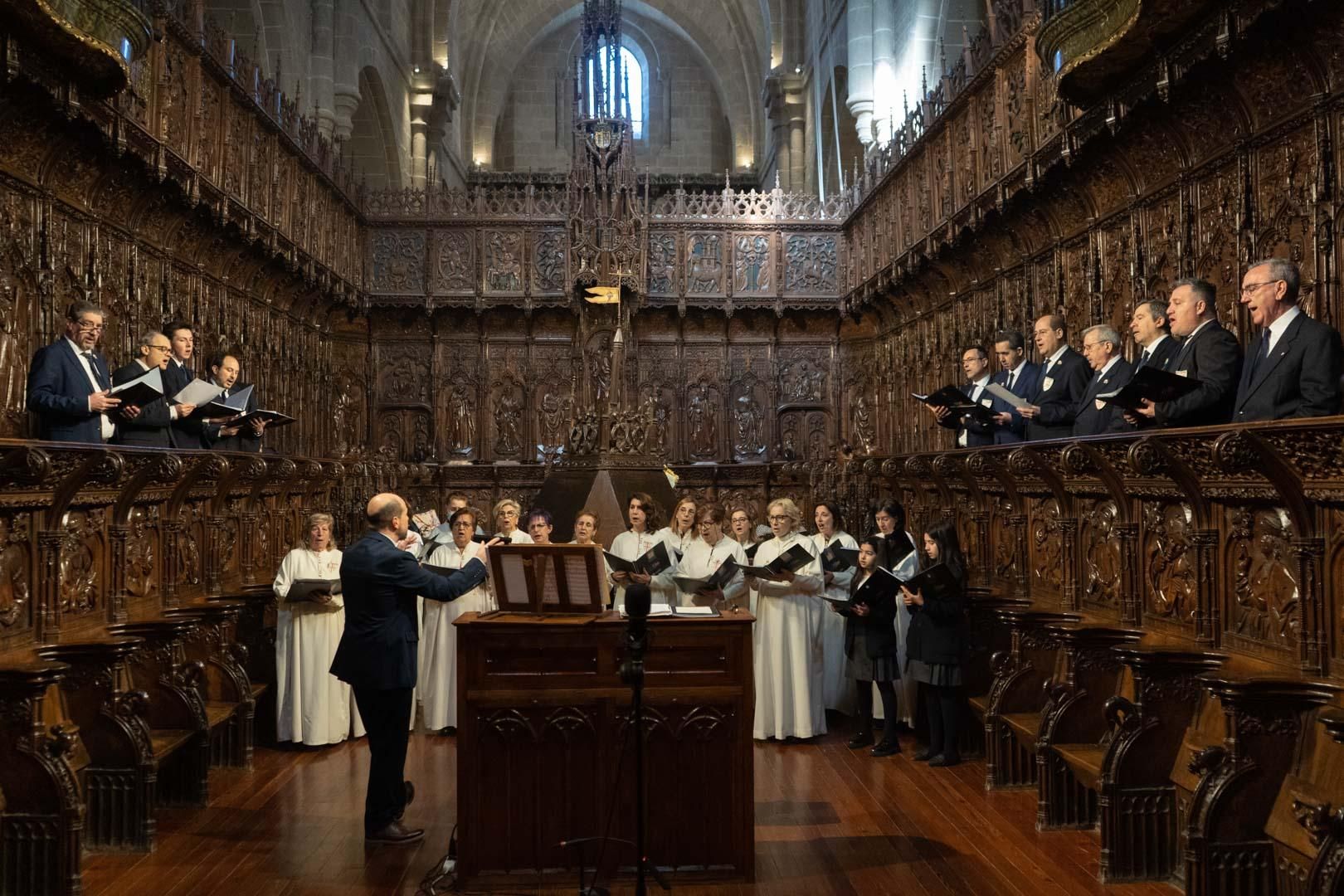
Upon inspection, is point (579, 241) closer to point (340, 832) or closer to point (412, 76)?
point (412, 76)

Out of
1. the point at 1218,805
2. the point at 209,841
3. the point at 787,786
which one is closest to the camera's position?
the point at 1218,805

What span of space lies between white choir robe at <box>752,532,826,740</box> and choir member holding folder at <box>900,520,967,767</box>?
0.97 metres

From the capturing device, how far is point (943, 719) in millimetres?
7062

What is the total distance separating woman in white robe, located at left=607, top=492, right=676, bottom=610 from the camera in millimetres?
7598

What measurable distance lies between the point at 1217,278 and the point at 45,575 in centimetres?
736

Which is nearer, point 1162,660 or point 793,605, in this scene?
point 1162,660

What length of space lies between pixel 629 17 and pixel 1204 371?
31173 mm

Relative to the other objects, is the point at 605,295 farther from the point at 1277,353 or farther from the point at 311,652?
the point at 1277,353

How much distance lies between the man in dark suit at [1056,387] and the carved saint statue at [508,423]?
34.5 feet

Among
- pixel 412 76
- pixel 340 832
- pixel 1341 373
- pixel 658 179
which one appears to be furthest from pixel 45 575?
pixel 658 179

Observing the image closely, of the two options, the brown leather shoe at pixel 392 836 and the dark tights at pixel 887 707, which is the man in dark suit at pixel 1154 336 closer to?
the dark tights at pixel 887 707

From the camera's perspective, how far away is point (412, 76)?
2431cm

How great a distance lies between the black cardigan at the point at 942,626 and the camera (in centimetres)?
686

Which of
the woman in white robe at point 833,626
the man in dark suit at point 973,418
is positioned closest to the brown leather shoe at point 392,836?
the woman in white robe at point 833,626
